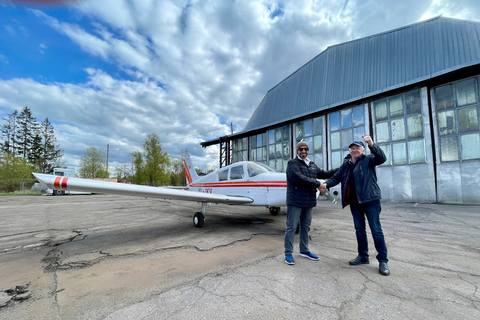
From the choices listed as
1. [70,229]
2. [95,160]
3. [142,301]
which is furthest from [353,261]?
[95,160]

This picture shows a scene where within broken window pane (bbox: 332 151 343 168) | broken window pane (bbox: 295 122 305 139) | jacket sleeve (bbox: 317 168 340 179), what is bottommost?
→ jacket sleeve (bbox: 317 168 340 179)

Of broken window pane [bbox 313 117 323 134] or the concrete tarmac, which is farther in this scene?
broken window pane [bbox 313 117 323 134]

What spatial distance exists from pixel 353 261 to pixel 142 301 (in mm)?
2852

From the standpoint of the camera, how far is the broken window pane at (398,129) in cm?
1278

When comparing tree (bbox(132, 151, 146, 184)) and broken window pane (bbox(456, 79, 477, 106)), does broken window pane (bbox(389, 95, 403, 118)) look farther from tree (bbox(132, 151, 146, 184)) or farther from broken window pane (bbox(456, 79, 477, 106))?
tree (bbox(132, 151, 146, 184))

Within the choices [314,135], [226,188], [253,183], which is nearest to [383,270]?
[253,183]

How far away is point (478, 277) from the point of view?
8.89ft

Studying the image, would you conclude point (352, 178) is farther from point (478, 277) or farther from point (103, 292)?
point (103, 292)

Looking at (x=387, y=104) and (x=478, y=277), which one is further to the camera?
(x=387, y=104)

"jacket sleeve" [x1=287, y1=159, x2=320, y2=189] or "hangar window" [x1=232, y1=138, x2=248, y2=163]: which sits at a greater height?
"hangar window" [x1=232, y1=138, x2=248, y2=163]

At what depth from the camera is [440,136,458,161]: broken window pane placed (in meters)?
11.2

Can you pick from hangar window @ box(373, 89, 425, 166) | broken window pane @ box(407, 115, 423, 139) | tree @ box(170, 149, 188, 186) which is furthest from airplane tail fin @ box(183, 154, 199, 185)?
tree @ box(170, 149, 188, 186)

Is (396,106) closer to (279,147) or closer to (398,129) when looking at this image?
(398,129)

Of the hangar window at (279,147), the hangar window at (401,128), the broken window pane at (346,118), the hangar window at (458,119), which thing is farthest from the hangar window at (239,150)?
the hangar window at (458,119)
